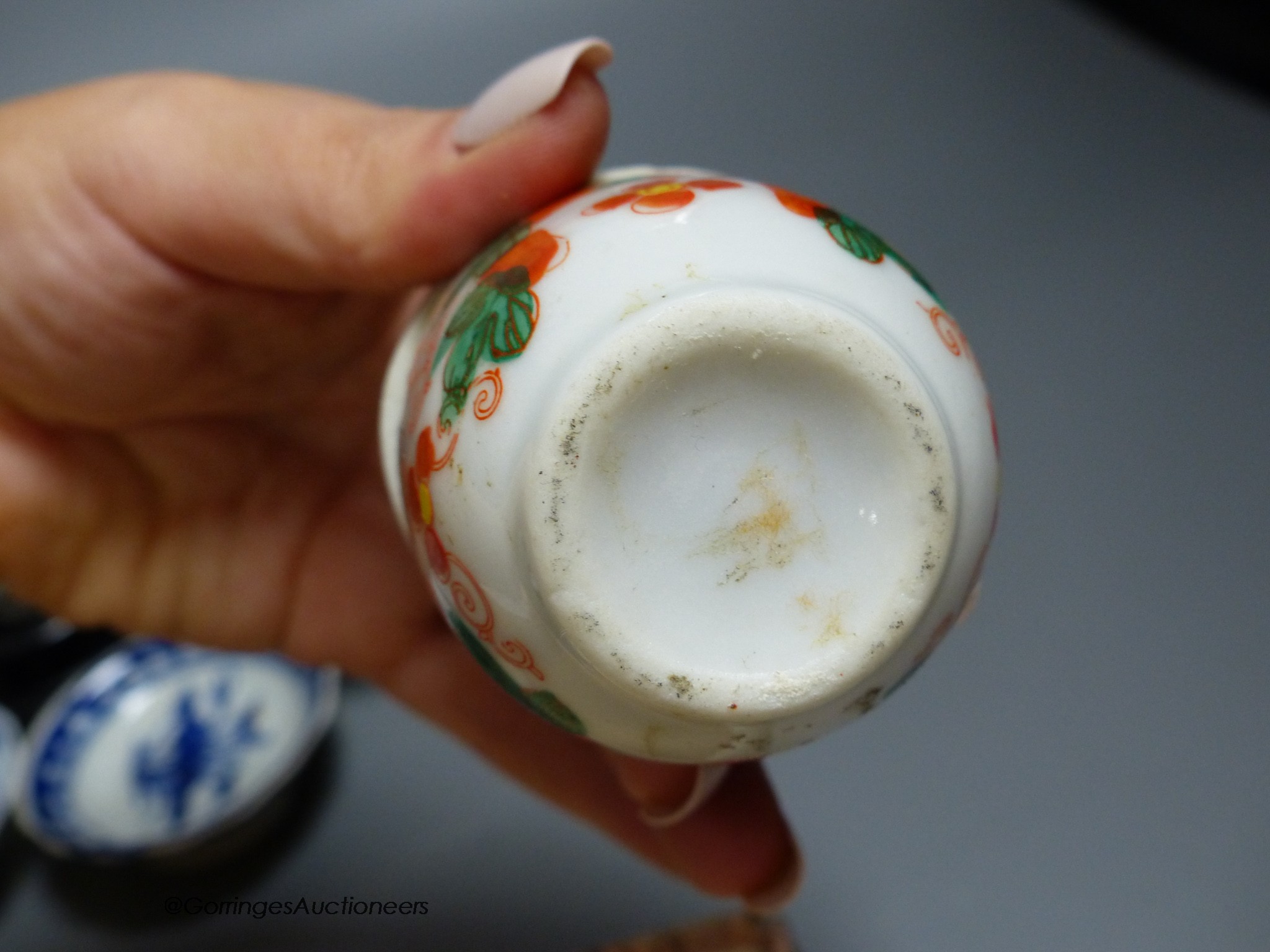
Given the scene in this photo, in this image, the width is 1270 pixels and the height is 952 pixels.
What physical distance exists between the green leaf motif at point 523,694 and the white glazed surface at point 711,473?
0.05 feet

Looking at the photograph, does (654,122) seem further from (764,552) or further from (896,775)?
(764,552)

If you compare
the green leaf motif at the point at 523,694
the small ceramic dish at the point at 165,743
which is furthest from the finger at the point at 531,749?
the green leaf motif at the point at 523,694

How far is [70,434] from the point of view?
968mm

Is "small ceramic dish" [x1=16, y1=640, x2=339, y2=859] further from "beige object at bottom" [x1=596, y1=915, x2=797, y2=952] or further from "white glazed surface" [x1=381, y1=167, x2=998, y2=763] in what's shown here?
"white glazed surface" [x1=381, y1=167, x2=998, y2=763]

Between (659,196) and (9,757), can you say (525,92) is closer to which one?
(659,196)

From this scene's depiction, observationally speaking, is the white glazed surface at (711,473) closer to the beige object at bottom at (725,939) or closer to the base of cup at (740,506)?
the base of cup at (740,506)

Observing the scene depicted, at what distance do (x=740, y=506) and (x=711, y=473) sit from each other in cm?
2

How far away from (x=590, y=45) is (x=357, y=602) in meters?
0.59

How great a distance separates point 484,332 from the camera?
0.52 m

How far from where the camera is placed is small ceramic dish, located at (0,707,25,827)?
1164mm

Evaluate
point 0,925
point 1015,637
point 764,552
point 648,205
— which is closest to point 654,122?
point 1015,637

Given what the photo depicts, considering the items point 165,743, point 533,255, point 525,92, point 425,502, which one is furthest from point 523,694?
point 165,743

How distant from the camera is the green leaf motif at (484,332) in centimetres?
51

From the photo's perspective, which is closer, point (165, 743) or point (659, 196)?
point (659, 196)
